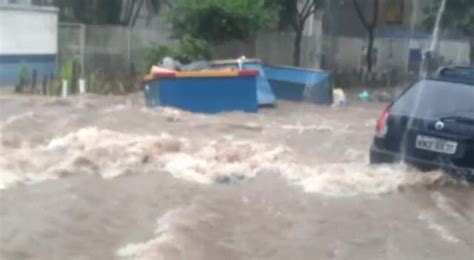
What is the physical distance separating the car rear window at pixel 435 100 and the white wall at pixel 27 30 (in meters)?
15.5

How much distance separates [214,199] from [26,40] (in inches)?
630

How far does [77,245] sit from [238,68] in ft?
41.8

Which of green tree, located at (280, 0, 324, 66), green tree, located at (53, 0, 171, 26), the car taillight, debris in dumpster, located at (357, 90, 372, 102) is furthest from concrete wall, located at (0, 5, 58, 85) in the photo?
the car taillight

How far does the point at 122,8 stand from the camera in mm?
33844

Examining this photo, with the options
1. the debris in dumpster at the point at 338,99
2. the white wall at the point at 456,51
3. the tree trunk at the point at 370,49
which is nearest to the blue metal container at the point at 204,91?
the debris in dumpster at the point at 338,99

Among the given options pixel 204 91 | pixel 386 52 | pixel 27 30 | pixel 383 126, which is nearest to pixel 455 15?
pixel 386 52

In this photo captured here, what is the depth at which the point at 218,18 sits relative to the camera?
25062mm

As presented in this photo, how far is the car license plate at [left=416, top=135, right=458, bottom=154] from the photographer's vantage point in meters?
9.57

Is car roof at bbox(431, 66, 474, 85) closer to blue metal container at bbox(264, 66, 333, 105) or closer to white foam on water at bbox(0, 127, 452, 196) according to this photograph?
white foam on water at bbox(0, 127, 452, 196)

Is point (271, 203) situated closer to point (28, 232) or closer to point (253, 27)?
point (28, 232)

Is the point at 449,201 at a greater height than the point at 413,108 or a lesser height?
lesser

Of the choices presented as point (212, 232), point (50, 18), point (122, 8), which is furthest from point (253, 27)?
point (212, 232)

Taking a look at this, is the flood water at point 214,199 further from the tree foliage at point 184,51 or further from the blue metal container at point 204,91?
the tree foliage at point 184,51

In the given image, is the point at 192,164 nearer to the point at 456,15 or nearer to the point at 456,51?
the point at 456,15
